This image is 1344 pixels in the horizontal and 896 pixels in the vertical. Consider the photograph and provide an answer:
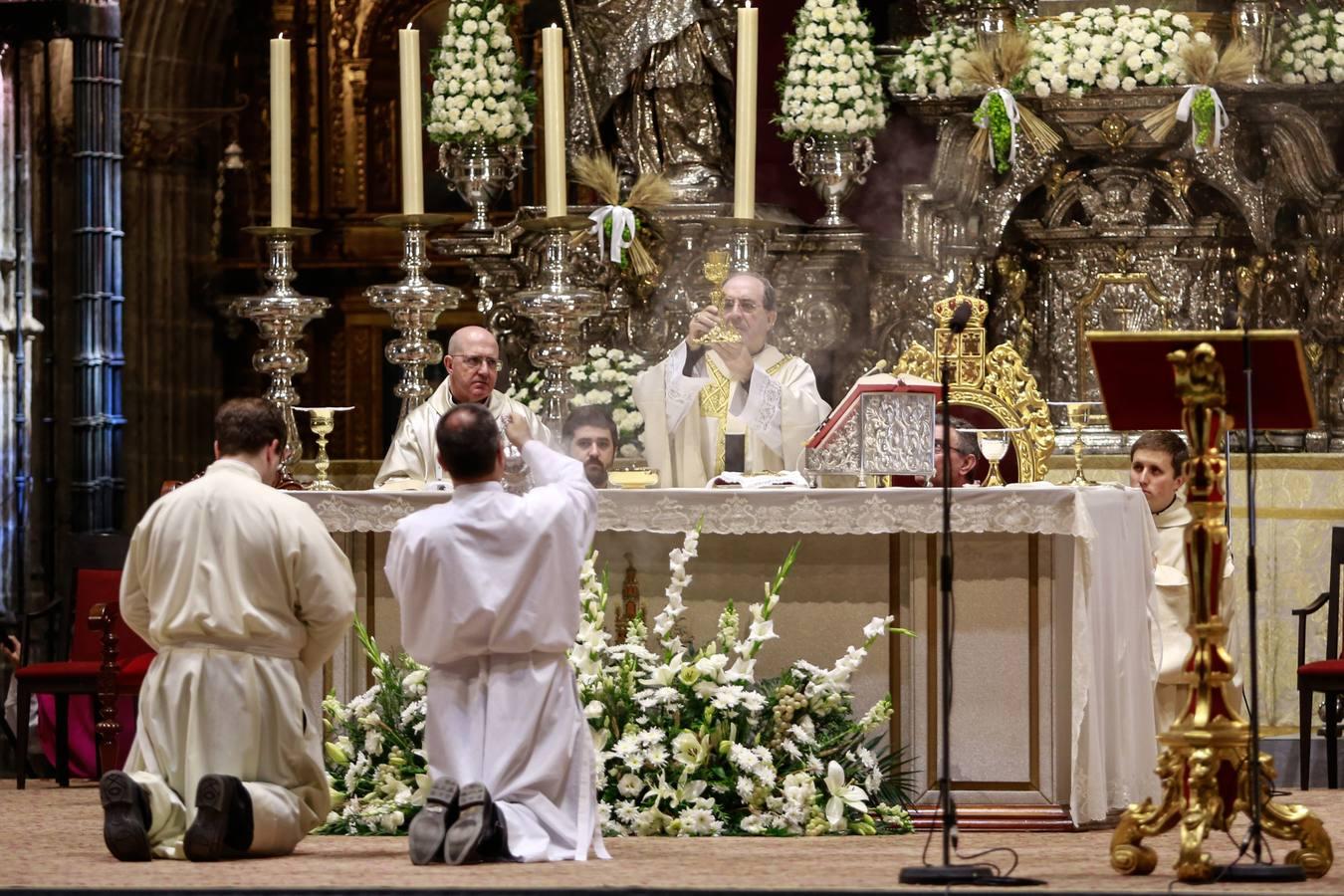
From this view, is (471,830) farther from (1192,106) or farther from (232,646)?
(1192,106)

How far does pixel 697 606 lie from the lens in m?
8.47

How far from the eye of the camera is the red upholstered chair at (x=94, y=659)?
10.2 m

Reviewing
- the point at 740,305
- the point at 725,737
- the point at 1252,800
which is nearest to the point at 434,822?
the point at 725,737

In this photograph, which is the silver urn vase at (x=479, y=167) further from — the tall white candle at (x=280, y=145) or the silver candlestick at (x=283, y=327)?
the tall white candle at (x=280, y=145)

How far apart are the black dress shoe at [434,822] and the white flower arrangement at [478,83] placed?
16.5ft

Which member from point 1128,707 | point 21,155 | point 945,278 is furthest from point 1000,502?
point 21,155

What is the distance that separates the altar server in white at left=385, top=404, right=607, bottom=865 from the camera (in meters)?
7.15

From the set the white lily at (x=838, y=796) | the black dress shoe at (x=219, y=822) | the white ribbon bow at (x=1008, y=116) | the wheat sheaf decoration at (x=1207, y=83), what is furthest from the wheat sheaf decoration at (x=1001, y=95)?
the black dress shoe at (x=219, y=822)

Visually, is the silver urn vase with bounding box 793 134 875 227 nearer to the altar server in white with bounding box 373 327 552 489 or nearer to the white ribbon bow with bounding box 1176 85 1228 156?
the white ribbon bow with bounding box 1176 85 1228 156

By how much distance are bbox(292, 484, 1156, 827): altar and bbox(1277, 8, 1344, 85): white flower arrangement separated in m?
4.19

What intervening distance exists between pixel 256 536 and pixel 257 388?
31.6ft

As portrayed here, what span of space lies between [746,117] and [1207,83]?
4091 millimetres

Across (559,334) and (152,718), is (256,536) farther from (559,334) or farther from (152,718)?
(559,334)

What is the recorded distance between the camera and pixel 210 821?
7.14 metres
